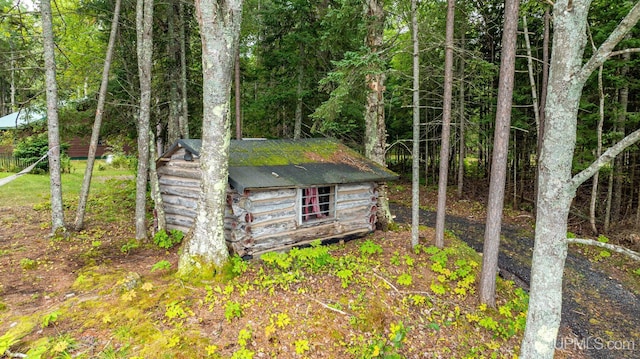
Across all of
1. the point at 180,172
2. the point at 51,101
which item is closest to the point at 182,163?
the point at 180,172

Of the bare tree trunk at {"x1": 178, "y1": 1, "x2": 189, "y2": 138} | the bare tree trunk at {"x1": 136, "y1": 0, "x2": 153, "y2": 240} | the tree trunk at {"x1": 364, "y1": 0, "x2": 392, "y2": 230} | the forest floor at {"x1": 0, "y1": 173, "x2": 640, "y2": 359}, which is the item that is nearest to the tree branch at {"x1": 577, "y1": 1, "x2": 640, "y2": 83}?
the forest floor at {"x1": 0, "y1": 173, "x2": 640, "y2": 359}

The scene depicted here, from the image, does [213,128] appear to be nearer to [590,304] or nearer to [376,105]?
[376,105]

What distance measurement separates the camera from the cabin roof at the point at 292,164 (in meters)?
8.42

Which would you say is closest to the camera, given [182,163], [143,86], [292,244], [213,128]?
[213,128]

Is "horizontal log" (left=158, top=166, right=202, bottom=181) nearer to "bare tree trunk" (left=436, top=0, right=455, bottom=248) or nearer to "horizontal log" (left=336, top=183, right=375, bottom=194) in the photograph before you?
"horizontal log" (left=336, top=183, right=375, bottom=194)

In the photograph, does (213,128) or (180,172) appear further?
(180,172)

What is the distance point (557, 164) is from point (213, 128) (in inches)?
234

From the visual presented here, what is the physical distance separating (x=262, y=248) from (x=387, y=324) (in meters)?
3.78

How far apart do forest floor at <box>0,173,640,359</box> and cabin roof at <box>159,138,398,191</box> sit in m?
2.01

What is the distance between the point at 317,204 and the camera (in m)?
9.95

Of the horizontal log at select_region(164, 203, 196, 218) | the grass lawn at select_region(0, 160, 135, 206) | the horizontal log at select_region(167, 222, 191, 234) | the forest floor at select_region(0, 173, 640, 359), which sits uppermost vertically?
the horizontal log at select_region(164, 203, 196, 218)

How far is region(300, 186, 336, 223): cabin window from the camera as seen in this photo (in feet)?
31.9

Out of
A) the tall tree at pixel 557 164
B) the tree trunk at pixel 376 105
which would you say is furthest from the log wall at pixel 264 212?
the tall tree at pixel 557 164

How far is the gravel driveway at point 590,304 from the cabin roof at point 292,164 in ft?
15.7
